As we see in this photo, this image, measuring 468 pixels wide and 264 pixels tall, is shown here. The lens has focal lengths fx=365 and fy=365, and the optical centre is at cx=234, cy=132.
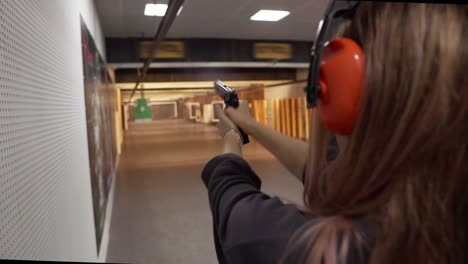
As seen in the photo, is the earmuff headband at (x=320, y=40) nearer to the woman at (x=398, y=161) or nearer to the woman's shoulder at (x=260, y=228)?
the woman at (x=398, y=161)

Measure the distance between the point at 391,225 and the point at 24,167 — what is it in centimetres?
85

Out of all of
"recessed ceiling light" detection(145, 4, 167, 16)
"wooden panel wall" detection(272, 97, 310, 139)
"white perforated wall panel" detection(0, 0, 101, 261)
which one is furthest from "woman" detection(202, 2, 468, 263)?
"wooden panel wall" detection(272, 97, 310, 139)

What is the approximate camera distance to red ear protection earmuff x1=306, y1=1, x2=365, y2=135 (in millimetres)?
452

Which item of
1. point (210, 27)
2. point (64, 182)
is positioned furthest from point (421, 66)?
point (210, 27)

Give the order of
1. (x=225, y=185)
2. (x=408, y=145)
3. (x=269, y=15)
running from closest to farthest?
(x=408, y=145) < (x=225, y=185) < (x=269, y=15)

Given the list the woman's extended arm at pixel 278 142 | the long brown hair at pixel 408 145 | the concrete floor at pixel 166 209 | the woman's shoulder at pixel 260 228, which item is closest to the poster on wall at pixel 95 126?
the concrete floor at pixel 166 209

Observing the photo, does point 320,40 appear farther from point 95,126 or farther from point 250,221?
point 95,126

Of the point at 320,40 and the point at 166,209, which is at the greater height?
the point at 320,40

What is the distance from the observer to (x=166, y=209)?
4.05 m

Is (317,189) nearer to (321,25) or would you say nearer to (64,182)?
(321,25)

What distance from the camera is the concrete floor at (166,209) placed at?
2.91m

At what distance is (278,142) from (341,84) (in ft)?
1.55

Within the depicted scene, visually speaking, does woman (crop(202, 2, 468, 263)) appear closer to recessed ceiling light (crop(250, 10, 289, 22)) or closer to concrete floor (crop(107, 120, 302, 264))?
concrete floor (crop(107, 120, 302, 264))

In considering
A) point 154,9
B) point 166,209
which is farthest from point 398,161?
point 154,9
